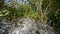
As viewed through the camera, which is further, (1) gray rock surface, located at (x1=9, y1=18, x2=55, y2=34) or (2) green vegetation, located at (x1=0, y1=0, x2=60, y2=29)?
(2) green vegetation, located at (x1=0, y1=0, x2=60, y2=29)

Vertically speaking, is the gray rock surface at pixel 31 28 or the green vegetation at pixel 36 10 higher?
the green vegetation at pixel 36 10

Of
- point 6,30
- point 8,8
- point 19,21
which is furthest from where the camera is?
point 8,8

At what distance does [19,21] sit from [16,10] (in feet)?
1.42

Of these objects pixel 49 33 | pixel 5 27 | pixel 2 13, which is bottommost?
pixel 49 33

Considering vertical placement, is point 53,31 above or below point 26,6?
below

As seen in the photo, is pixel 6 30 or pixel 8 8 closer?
pixel 6 30

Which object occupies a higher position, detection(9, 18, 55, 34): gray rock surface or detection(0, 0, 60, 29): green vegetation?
detection(0, 0, 60, 29): green vegetation

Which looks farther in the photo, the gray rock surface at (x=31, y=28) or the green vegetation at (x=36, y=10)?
the green vegetation at (x=36, y=10)

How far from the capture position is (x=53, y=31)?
448 centimetres

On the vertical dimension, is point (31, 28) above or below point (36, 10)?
below

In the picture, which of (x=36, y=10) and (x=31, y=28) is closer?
(x=31, y=28)

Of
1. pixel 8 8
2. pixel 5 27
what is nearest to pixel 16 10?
pixel 8 8

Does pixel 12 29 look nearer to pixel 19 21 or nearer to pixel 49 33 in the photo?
pixel 19 21

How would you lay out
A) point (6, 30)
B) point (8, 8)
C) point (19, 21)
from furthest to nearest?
point (8, 8), point (19, 21), point (6, 30)
